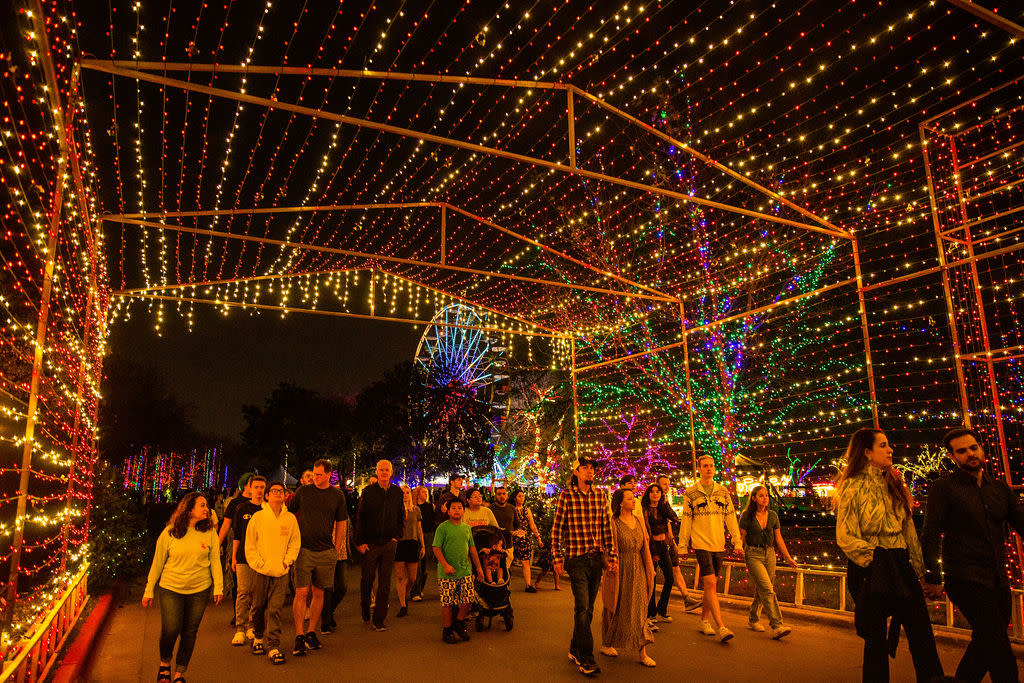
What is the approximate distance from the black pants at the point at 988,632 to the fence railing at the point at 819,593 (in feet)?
1.89

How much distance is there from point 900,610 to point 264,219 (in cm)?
813

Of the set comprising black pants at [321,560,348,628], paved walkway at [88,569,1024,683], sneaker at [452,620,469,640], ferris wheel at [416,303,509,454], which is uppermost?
ferris wheel at [416,303,509,454]

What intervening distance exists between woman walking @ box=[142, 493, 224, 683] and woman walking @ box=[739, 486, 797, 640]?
497cm

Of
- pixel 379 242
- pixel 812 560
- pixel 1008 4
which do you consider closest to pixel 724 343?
pixel 812 560

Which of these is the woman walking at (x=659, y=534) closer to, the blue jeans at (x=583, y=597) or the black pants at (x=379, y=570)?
the blue jeans at (x=583, y=597)

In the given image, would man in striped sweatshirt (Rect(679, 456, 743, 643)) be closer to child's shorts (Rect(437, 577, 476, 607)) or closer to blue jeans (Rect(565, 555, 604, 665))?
blue jeans (Rect(565, 555, 604, 665))

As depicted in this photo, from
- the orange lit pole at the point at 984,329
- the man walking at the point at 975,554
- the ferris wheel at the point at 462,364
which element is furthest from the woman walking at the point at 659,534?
the ferris wheel at the point at 462,364

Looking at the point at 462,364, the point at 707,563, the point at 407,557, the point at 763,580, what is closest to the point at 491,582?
the point at 407,557

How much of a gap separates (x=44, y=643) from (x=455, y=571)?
11.1ft

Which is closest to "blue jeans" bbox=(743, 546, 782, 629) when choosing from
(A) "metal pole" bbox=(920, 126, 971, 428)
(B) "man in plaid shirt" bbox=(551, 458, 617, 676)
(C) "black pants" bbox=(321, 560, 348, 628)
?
(B) "man in plaid shirt" bbox=(551, 458, 617, 676)

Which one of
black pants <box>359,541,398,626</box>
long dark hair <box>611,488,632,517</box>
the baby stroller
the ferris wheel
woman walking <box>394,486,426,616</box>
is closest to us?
long dark hair <box>611,488,632,517</box>

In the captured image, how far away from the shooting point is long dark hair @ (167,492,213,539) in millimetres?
5395

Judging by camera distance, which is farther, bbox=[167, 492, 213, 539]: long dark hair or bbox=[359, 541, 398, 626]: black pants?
bbox=[359, 541, 398, 626]: black pants

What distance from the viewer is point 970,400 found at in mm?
7211
